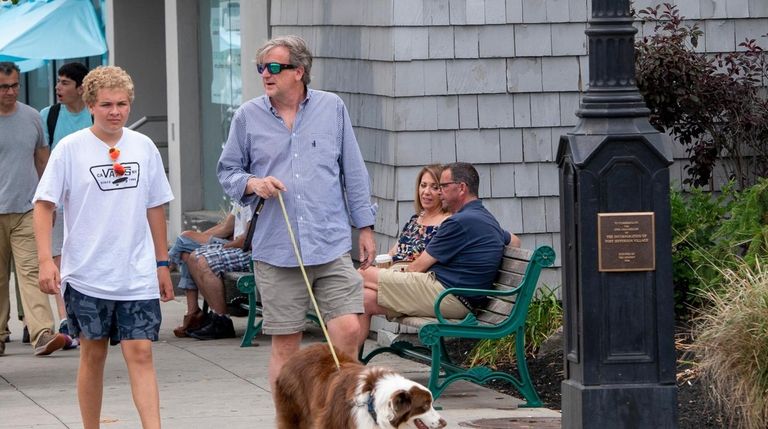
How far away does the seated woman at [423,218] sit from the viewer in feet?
28.6

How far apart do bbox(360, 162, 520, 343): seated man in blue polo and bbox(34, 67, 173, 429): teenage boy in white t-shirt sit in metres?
2.03

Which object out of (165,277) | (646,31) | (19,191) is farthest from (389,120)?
(165,277)

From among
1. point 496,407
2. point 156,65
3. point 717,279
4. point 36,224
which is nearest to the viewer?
point 36,224

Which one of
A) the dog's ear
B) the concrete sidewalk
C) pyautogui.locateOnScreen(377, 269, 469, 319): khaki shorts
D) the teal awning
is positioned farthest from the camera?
the teal awning

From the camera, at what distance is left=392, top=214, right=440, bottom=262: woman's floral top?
8.77 metres

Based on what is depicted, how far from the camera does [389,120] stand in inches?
376

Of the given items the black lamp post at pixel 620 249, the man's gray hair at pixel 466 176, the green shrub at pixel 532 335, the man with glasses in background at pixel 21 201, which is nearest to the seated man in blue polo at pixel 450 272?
the man's gray hair at pixel 466 176

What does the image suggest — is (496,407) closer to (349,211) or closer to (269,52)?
(349,211)

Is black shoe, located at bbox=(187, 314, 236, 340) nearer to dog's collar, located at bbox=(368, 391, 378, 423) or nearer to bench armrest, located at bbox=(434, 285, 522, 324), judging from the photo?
bench armrest, located at bbox=(434, 285, 522, 324)

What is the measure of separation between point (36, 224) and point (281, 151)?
45.9 inches

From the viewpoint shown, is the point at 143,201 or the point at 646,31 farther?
the point at 646,31

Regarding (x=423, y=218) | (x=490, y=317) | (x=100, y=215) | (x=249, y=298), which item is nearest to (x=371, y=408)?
(x=100, y=215)

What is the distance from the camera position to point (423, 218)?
Result: 8.91 m

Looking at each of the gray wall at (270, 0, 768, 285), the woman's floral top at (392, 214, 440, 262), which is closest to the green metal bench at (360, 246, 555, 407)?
the woman's floral top at (392, 214, 440, 262)
